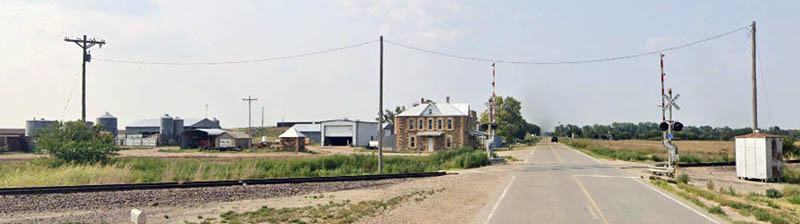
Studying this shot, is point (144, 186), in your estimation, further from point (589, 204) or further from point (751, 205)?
point (751, 205)

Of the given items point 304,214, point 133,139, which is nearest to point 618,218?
point 304,214

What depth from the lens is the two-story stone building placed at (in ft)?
217

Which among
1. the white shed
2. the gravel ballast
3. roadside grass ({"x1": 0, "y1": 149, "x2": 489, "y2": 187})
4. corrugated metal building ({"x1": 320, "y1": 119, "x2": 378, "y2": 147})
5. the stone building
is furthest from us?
corrugated metal building ({"x1": 320, "y1": 119, "x2": 378, "y2": 147})

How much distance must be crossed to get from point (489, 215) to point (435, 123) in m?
53.9

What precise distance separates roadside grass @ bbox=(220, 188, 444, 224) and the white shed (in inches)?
717

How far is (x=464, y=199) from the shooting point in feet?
58.0

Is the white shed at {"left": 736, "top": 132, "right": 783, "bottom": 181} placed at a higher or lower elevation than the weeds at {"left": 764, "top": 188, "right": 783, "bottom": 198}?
higher

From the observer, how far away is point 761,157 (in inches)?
987

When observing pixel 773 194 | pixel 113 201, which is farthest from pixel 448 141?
pixel 113 201

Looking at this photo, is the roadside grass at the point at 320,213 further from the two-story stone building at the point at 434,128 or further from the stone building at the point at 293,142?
the stone building at the point at 293,142

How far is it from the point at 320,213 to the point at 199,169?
41.4 ft

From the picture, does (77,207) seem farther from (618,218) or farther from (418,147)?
(418,147)

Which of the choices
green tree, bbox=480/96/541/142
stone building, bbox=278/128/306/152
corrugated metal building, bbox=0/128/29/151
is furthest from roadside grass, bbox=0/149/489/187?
green tree, bbox=480/96/541/142

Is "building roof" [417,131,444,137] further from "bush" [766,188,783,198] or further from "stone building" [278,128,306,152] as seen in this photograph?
"bush" [766,188,783,198]
